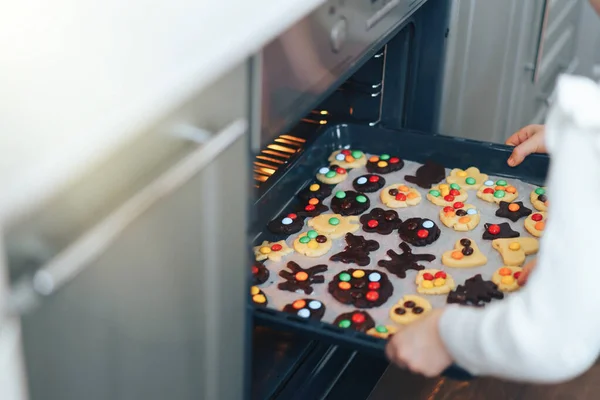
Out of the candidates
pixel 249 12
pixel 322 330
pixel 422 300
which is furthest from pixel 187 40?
pixel 422 300

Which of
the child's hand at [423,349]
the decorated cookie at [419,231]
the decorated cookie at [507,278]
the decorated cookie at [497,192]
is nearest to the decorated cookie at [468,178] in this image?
the decorated cookie at [497,192]

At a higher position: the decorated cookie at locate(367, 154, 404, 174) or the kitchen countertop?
the kitchen countertop

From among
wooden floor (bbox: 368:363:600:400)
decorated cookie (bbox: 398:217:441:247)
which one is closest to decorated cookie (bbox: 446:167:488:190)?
decorated cookie (bbox: 398:217:441:247)

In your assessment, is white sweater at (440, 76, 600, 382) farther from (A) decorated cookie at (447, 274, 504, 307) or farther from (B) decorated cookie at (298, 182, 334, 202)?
(B) decorated cookie at (298, 182, 334, 202)

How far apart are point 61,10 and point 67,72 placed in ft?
0.22

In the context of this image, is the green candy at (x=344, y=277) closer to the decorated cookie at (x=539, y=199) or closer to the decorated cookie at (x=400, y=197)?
the decorated cookie at (x=400, y=197)

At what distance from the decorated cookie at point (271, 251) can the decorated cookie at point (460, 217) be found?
0.78 ft

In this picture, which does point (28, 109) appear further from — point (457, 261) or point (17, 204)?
point (457, 261)

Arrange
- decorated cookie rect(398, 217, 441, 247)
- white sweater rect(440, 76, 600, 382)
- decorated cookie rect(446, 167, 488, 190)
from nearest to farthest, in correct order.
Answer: white sweater rect(440, 76, 600, 382), decorated cookie rect(398, 217, 441, 247), decorated cookie rect(446, 167, 488, 190)

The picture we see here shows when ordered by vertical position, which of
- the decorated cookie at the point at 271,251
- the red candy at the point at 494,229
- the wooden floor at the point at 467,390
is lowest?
the wooden floor at the point at 467,390

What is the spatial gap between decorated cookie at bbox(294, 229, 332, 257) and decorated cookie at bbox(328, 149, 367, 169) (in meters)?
0.21

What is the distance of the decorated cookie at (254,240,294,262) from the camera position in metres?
1.22

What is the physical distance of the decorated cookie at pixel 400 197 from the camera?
133 cm

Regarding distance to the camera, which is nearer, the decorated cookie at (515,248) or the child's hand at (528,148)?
the decorated cookie at (515,248)
